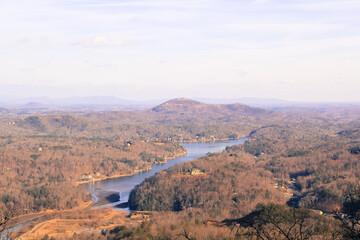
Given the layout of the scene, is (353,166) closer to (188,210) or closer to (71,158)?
(188,210)

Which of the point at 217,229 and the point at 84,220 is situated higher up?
the point at 217,229

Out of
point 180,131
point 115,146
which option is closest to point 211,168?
Result: point 115,146

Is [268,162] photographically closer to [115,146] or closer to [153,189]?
[153,189]

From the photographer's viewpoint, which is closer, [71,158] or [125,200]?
[125,200]

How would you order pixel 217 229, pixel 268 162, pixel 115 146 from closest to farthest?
pixel 217 229 → pixel 268 162 → pixel 115 146

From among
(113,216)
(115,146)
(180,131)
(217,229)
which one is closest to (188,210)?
(113,216)

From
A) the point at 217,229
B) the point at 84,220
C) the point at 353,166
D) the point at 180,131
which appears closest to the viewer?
the point at 217,229

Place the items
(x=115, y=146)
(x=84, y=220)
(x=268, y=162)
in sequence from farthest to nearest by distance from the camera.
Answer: (x=115, y=146) < (x=268, y=162) < (x=84, y=220)

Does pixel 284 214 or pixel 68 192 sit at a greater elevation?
pixel 284 214

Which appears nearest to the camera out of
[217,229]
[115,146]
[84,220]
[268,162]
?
[217,229]
